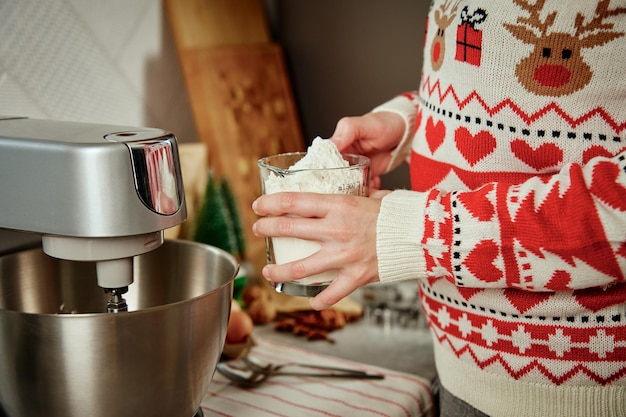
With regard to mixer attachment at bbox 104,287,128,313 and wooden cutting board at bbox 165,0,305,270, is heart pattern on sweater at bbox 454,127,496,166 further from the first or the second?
wooden cutting board at bbox 165,0,305,270

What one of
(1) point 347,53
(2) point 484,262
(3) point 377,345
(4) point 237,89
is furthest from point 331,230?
(1) point 347,53

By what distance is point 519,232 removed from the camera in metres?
0.62

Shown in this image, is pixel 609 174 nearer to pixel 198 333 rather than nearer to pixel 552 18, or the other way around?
pixel 552 18

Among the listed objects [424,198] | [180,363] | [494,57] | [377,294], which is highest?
[494,57]

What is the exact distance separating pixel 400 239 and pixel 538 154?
181 millimetres

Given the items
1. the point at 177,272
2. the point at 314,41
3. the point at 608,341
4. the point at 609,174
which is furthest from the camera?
the point at 314,41

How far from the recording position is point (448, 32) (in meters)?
0.74

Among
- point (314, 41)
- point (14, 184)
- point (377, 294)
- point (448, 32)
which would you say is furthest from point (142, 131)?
point (314, 41)

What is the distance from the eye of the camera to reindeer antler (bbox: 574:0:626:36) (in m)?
0.65

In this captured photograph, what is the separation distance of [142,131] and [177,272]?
26 cm

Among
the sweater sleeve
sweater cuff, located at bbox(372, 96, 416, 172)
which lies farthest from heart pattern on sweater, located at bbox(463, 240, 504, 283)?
sweater cuff, located at bbox(372, 96, 416, 172)

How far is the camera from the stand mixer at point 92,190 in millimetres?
571

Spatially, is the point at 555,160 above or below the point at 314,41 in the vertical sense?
below

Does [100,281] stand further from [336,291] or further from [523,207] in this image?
[523,207]
